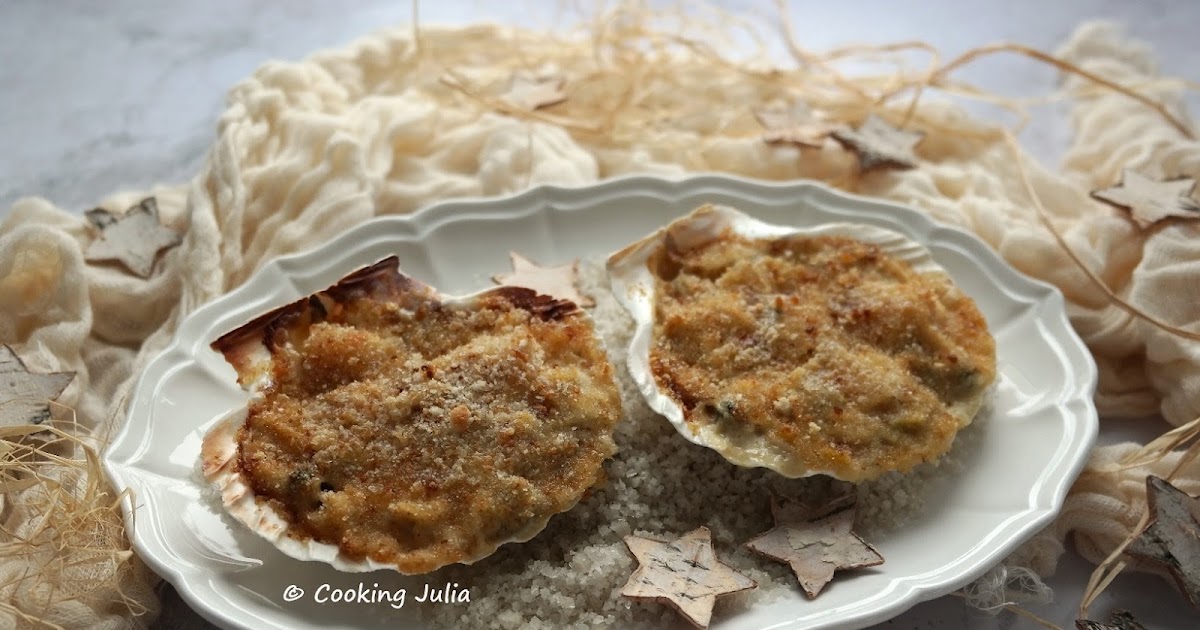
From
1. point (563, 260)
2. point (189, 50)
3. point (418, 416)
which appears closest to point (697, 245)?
point (563, 260)

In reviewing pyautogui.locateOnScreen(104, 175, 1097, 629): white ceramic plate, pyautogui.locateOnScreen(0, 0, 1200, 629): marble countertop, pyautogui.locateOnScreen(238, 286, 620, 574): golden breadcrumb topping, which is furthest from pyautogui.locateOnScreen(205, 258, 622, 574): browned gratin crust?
pyautogui.locateOnScreen(0, 0, 1200, 629): marble countertop

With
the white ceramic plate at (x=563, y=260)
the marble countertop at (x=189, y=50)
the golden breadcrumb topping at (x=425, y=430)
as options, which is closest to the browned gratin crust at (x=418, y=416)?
the golden breadcrumb topping at (x=425, y=430)

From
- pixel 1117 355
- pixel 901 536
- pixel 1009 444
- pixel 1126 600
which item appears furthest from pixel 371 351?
pixel 1117 355

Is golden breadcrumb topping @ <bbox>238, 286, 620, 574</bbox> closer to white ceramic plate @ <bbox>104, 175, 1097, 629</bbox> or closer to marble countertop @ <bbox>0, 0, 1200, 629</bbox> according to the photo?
white ceramic plate @ <bbox>104, 175, 1097, 629</bbox>

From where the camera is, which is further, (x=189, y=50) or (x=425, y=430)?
(x=189, y=50)

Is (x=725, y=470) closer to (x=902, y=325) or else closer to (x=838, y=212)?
(x=902, y=325)

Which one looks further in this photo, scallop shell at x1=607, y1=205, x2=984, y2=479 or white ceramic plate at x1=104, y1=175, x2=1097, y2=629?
scallop shell at x1=607, y1=205, x2=984, y2=479

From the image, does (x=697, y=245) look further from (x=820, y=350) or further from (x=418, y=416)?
(x=418, y=416)
